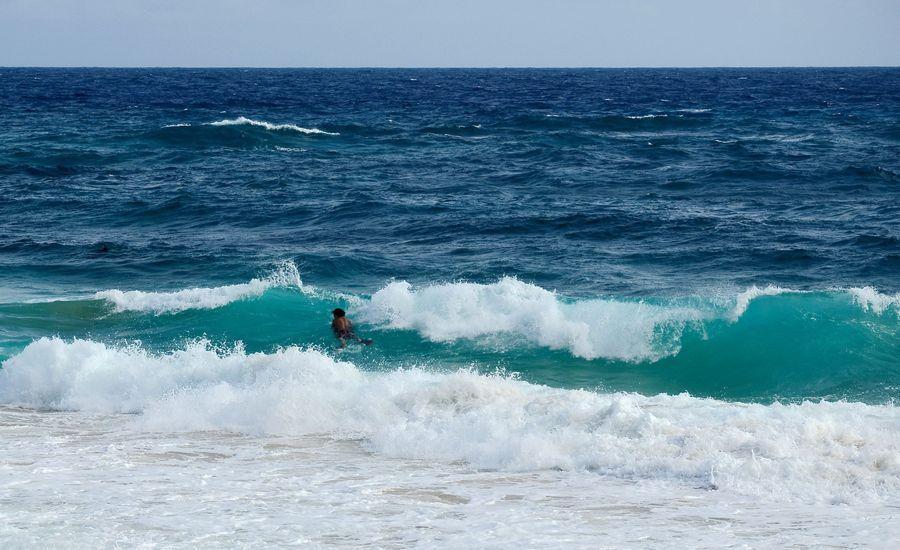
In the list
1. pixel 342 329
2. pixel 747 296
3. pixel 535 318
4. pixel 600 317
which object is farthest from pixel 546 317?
pixel 747 296

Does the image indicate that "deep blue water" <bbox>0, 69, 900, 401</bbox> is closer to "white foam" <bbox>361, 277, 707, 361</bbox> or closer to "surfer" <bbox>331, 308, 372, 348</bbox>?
"white foam" <bbox>361, 277, 707, 361</bbox>

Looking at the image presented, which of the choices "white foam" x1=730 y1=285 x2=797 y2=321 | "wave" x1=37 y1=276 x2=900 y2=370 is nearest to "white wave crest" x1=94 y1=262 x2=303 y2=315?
"wave" x1=37 y1=276 x2=900 y2=370

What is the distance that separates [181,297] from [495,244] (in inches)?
280

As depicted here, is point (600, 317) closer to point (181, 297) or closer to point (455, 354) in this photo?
point (455, 354)

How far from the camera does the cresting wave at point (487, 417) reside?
8.98m

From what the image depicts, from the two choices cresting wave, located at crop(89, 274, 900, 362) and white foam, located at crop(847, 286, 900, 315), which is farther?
white foam, located at crop(847, 286, 900, 315)

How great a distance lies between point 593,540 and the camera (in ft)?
24.9

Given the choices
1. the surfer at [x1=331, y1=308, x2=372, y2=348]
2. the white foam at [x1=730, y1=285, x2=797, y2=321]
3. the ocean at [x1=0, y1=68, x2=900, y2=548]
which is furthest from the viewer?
the white foam at [x1=730, y1=285, x2=797, y2=321]

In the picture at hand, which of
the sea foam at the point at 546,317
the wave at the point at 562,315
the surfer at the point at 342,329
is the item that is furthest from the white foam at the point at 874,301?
the surfer at the point at 342,329

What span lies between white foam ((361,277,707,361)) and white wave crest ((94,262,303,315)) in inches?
97.0

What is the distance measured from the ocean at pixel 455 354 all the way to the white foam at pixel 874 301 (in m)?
0.08

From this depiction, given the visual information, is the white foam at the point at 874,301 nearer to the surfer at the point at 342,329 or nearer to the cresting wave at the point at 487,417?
the cresting wave at the point at 487,417

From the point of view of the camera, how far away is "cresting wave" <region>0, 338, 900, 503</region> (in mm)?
8977

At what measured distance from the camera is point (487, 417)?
1050 centimetres
